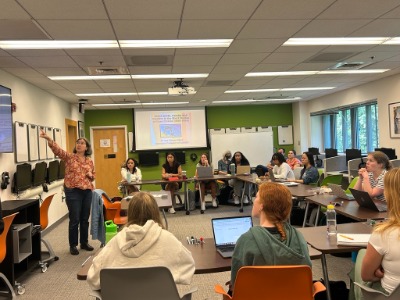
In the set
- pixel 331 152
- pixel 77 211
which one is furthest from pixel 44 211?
pixel 331 152

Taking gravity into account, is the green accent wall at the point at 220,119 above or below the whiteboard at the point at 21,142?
above

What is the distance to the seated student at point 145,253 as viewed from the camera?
1.83 metres

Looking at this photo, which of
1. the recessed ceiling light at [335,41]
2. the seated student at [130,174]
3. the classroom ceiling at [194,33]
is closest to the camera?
the classroom ceiling at [194,33]

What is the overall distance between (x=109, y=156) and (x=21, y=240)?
691cm

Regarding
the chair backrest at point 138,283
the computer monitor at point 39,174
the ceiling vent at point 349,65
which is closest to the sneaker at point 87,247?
the computer monitor at point 39,174

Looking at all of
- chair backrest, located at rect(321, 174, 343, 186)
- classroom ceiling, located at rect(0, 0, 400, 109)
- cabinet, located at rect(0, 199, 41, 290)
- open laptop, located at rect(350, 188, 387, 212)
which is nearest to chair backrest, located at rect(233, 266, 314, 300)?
open laptop, located at rect(350, 188, 387, 212)

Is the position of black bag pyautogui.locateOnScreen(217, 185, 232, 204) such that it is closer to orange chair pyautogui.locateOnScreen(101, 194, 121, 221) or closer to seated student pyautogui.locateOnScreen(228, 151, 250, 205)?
seated student pyautogui.locateOnScreen(228, 151, 250, 205)

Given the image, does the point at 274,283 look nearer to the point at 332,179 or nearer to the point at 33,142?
the point at 332,179

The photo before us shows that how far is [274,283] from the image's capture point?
169 centimetres

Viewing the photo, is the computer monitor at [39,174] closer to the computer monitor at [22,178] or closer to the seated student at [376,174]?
the computer monitor at [22,178]

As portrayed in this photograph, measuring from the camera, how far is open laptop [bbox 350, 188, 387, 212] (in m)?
3.41

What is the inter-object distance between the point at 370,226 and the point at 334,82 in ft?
18.9

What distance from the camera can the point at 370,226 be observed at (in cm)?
281

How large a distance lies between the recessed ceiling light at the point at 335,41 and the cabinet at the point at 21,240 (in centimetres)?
382
